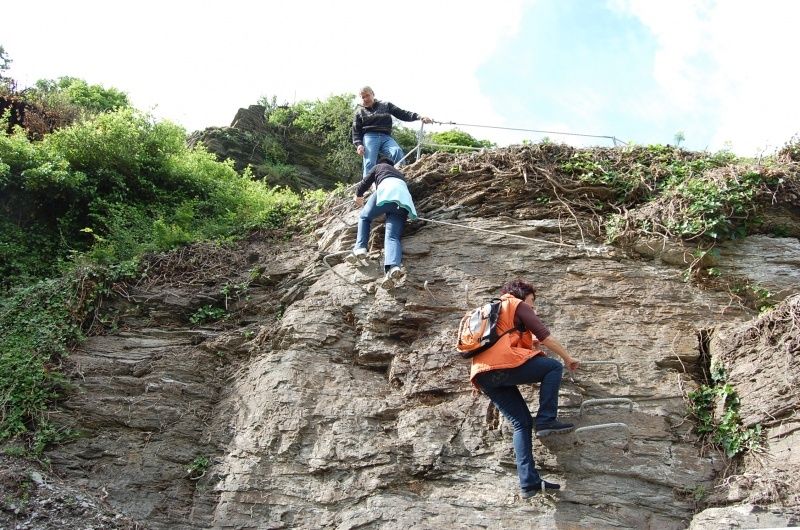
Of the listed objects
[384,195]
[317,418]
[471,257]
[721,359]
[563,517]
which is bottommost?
[563,517]

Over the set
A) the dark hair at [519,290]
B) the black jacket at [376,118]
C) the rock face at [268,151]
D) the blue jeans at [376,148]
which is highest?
the rock face at [268,151]

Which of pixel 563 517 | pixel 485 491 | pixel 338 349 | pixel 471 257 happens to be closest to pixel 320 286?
pixel 338 349

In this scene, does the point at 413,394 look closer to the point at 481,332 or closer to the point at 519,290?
the point at 481,332

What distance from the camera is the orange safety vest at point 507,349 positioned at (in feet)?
22.6

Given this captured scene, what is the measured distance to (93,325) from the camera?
9656 mm

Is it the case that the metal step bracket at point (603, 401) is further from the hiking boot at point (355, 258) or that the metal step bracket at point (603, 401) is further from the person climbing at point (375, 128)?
the person climbing at point (375, 128)

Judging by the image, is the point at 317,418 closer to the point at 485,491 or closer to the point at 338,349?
the point at 338,349

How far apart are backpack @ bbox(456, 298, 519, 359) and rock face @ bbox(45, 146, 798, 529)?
99cm

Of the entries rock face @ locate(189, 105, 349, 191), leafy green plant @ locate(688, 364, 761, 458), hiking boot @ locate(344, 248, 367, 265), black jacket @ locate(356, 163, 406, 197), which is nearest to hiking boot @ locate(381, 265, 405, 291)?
hiking boot @ locate(344, 248, 367, 265)

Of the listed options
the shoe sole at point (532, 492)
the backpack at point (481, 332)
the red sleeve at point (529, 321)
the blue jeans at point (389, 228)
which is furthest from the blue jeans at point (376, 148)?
the shoe sole at point (532, 492)

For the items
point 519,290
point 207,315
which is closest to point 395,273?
point 519,290

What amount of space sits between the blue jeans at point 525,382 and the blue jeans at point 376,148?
478cm

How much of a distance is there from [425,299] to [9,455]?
15.7ft

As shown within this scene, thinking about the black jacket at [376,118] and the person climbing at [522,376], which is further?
the black jacket at [376,118]
